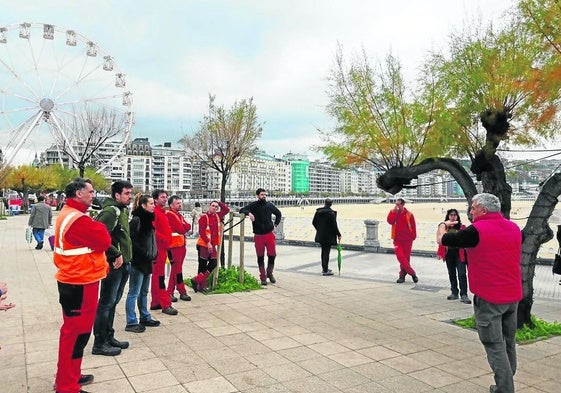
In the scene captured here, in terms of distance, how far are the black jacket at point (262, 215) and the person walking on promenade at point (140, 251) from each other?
3.04 m

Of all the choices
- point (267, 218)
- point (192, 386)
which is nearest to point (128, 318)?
point (192, 386)

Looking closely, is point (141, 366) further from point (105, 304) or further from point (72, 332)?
point (72, 332)

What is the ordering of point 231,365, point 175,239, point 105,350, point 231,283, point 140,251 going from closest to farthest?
point 231,365, point 105,350, point 140,251, point 175,239, point 231,283

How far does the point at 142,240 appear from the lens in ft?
17.7

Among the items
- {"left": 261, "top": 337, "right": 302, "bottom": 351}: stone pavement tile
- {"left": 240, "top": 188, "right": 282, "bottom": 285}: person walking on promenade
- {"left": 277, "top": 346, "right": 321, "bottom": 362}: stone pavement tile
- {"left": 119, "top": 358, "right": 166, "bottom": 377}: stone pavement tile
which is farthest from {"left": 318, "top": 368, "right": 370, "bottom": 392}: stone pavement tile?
{"left": 240, "top": 188, "right": 282, "bottom": 285}: person walking on promenade

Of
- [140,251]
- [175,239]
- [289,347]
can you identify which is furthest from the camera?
[175,239]

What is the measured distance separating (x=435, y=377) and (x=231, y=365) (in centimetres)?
196

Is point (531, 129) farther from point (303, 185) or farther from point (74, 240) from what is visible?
point (303, 185)

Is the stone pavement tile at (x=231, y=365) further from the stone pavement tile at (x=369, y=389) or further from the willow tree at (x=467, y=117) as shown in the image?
the willow tree at (x=467, y=117)

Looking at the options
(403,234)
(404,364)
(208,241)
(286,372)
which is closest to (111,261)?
(286,372)

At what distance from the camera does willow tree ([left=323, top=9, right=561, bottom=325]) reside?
5.34 meters

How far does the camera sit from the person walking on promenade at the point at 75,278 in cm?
347

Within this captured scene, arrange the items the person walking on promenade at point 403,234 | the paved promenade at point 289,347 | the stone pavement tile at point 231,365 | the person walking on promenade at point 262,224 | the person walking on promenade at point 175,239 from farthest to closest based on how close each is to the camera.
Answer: the person walking on promenade at point 403,234 < the person walking on promenade at point 262,224 < the person walking on promenade at point 175,239 < the stone pavement tile at point 231,365 < the paved promenade at point 289,347

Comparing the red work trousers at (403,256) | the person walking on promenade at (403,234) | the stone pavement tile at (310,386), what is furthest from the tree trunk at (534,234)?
the person walking on promenade at (403,234)
